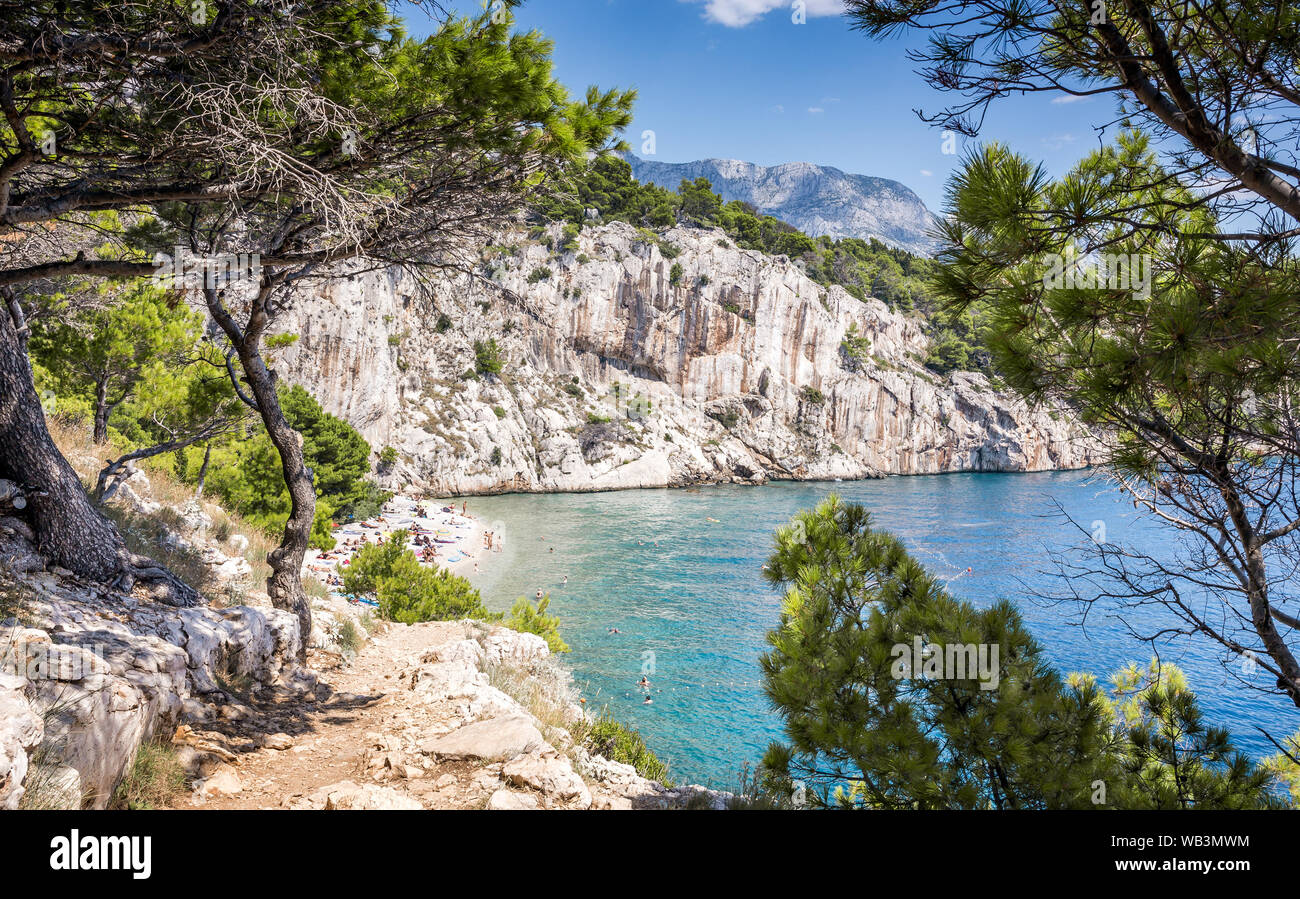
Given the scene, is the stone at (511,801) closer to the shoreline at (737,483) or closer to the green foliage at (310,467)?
the green foliage at (310,467)

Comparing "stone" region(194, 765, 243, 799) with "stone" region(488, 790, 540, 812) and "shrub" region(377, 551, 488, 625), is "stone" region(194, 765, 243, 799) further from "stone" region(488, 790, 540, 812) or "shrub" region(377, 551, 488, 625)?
"shrub" region(377, 551, 488, 625)

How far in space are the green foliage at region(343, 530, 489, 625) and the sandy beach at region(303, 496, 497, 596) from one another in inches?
171

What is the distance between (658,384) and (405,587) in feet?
163

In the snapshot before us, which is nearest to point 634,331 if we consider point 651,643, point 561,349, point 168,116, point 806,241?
point 561,349

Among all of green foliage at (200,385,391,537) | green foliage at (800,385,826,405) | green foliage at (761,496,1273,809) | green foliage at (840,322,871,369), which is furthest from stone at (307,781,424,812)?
green foliage at (840,322,871,369)

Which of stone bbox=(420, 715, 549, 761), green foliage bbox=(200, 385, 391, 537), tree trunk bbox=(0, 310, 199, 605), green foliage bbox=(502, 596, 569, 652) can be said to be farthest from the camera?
green foliage bbox=(200, 385, 391, 537)

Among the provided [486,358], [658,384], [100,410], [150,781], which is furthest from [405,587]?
[658,384]

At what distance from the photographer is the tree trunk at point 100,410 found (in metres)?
9.95

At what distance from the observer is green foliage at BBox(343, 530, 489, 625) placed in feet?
34.8

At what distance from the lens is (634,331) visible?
58.6m

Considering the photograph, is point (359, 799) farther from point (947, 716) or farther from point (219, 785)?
point (947, 716)

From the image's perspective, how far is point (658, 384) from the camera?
59500 millimetres
